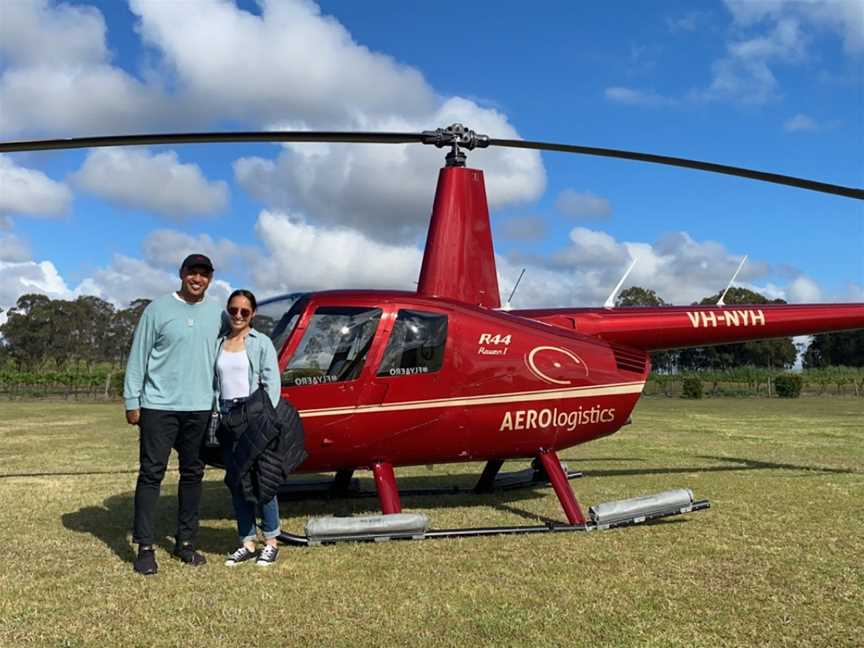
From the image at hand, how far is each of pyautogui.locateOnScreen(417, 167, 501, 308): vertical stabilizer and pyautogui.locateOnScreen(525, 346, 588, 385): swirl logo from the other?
0.90 meters

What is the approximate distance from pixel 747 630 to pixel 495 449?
2741 millimetres

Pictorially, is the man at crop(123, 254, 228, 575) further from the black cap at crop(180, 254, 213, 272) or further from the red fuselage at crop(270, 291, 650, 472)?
the red fuselage at crop(270, 291, 650, 472)

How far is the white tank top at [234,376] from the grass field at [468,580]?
117cm

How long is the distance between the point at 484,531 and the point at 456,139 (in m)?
3.37

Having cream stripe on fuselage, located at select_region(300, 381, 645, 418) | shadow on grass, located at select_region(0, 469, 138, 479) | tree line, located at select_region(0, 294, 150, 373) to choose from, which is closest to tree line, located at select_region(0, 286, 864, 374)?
tree line, located at select_region(0, 294, 150, 373)

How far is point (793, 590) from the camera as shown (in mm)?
4117

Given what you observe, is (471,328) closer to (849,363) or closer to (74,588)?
(74,588)

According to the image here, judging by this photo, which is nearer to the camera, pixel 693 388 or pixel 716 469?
pixel 716 469

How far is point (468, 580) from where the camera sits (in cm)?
429

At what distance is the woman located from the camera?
4586 mm

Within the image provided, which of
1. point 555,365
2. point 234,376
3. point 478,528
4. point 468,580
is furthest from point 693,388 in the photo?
point 234,376

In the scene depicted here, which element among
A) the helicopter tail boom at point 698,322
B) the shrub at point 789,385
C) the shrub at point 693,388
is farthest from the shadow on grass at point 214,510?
the shrub at point 789,385

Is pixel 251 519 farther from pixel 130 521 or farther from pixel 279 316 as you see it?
pixel 130 521

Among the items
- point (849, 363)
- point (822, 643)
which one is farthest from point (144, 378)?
point (849, 363)
